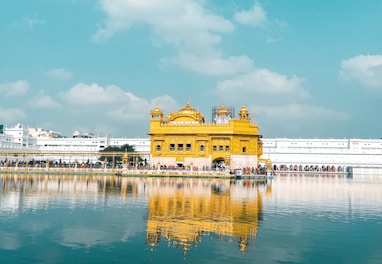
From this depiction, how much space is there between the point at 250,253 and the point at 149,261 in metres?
2.89

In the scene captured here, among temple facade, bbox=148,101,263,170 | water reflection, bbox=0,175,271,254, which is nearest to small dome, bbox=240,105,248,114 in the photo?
temple facade, bbox=148,101,263,170

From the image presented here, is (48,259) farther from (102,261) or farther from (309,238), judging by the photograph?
(309,238)

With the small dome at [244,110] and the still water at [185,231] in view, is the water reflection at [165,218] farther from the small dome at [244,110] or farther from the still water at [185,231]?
the small dome at [244,110]

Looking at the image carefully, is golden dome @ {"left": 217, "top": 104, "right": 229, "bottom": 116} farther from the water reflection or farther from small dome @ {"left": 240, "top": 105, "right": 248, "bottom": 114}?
the water reflection

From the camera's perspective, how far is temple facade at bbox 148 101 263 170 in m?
54.5

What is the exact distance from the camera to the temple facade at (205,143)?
54.5m

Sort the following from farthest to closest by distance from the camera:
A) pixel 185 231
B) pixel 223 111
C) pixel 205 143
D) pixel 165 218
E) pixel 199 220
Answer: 1. pixel 223 111
2. pixel 205 143
3. pixel 165 218
4. pixel 199 220
5. pixel 185 231

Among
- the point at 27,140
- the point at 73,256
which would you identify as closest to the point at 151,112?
the point at 73,256

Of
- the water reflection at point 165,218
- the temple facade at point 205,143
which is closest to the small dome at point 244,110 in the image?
the temple facade at point 205,143

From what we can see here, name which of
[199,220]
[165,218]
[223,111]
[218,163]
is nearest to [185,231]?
[199,220]

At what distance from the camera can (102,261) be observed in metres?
10.9

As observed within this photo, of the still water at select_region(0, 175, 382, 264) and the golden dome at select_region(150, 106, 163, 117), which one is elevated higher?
the golden dome at select_region(150, 106, 163, 117)

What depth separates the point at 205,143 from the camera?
55094 millimetres

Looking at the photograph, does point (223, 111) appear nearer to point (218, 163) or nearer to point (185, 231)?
point (218, 163)
